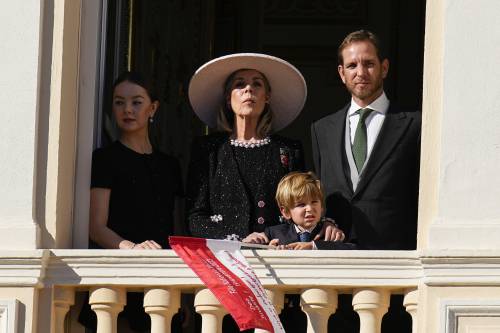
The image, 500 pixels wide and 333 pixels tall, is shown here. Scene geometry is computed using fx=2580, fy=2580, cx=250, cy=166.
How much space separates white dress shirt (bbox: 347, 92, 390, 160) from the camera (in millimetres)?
12898

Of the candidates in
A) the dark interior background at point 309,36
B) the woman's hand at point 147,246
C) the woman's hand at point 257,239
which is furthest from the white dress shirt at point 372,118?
the dark interior background at point 309,36

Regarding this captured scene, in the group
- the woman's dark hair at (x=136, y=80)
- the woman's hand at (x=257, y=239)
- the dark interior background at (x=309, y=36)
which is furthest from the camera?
the dark interior background at (x=309, y=36)

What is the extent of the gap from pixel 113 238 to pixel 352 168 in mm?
1238

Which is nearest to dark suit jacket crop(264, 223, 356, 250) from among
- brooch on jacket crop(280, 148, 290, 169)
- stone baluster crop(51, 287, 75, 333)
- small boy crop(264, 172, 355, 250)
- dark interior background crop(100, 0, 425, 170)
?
small boy crop(264, 172, 355, 250)

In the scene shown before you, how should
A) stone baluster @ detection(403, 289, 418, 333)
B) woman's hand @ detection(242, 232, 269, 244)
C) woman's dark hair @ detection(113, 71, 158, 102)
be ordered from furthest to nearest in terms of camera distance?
woman's dark hair @ detection(113, 71, 158, 102), woman's hand @ detection(242, 232, 269, 244), stone baluster @ detection(403, 289, 418, 333)

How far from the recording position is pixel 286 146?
13.0 m

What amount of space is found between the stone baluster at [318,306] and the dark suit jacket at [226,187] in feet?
2.02

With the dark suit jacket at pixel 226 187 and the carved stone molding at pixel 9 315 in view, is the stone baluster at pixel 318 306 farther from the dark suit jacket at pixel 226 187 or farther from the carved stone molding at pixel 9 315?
the carved stone molding at pixel 9 315

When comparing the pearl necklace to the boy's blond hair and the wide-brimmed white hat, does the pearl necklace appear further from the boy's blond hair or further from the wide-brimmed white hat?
the boy's blond hair

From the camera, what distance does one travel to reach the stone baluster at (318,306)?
40.5 feet

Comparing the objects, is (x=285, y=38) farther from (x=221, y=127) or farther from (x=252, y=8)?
(x=221, y=127)

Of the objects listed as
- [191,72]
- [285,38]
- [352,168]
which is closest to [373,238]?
[352,168]

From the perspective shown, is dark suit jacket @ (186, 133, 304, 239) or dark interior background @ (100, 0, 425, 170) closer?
dark suit jacket @ (186, 133, 304, 239)

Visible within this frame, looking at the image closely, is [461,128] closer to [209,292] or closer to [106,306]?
[209,292]
